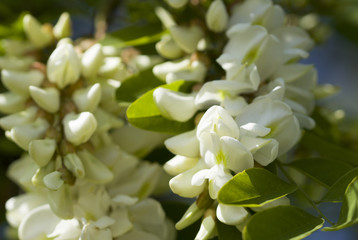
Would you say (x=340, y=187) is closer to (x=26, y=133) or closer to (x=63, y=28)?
(x=26, y=133)

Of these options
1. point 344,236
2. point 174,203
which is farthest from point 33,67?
point 344,236

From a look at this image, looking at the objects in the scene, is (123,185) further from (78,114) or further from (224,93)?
(224,93)

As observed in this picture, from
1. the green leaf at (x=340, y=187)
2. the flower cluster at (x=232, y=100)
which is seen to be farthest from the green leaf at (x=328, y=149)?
the green leaf at (x=340, y=187)

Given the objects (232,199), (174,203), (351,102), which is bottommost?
(351,102)

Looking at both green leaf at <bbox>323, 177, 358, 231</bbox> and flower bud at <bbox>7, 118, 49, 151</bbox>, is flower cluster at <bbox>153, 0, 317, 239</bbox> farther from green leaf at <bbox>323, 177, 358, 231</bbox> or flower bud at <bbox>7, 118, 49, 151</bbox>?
flower bud at <bbox>7, 118, 49, 151</bbox>

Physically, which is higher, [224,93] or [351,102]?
[224,93]
